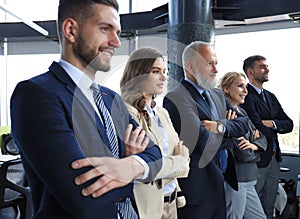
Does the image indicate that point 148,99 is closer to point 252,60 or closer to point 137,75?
point 137,75

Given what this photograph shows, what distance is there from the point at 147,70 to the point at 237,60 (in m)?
3.41

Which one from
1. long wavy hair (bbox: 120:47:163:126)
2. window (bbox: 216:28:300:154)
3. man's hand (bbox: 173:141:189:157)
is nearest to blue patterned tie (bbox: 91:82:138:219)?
man's hand (bbox: 173:141:189:157)

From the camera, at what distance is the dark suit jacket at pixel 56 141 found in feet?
3.72

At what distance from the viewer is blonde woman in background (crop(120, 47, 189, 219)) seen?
1.97 metres

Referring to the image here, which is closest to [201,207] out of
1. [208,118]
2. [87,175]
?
[208,118]

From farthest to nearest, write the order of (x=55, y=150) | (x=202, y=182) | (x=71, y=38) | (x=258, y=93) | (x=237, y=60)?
1. (x=237, y=60)
2. (x=258, y=93)
3. (x=202, y=182)
4. (x=71, y=38)
5. (x=55, y=150)

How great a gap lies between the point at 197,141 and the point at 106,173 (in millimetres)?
1293

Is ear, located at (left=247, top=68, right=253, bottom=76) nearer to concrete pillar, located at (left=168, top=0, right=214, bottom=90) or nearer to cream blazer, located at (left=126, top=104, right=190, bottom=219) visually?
concrete pillar, located at (left=168, top=0, right=214, bottom=90)

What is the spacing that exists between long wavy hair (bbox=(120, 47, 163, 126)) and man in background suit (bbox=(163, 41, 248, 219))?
0.29 meters

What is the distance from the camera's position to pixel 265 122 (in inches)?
142

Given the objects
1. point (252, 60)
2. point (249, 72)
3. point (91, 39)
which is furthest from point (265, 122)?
point (91, 39)

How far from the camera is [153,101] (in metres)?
2.41

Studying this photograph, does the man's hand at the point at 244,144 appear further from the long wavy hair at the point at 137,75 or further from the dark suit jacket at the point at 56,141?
the dark suit jacket at the point at 56,141

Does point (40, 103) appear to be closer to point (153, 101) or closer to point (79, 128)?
point (79, 128)
